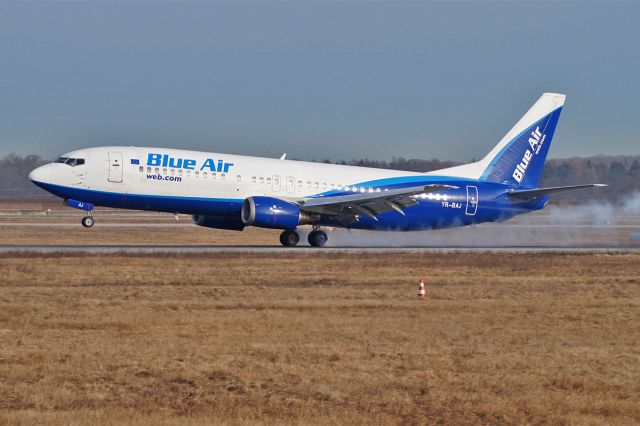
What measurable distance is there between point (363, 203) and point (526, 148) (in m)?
11.9

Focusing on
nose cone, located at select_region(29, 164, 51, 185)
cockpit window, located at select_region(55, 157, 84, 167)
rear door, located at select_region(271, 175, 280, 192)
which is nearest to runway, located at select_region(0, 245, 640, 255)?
rear door, located at select_region(271, 175, 280, 192)

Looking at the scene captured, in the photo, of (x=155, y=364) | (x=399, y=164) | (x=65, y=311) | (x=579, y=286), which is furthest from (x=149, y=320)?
(x=399, y=164)

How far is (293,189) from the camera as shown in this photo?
Result: 1745 inches

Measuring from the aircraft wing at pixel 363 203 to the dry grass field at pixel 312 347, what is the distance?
9931mm

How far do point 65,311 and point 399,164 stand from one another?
458 feet

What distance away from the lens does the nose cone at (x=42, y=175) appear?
138 ft

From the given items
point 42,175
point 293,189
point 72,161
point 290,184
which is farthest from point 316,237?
point 42,175

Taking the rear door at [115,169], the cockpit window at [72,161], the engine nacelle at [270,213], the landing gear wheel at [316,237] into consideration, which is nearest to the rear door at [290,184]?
the engine nacelle at [270,213]

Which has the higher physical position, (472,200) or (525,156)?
(525,156)

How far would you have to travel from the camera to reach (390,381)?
1485 cm

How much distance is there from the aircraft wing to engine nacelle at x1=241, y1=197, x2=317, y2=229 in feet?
2.89

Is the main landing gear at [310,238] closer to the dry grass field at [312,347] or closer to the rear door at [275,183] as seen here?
the rear door at [275,183]

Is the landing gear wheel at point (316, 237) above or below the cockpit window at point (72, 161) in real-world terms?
below

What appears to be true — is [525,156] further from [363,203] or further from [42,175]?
[42,175]
